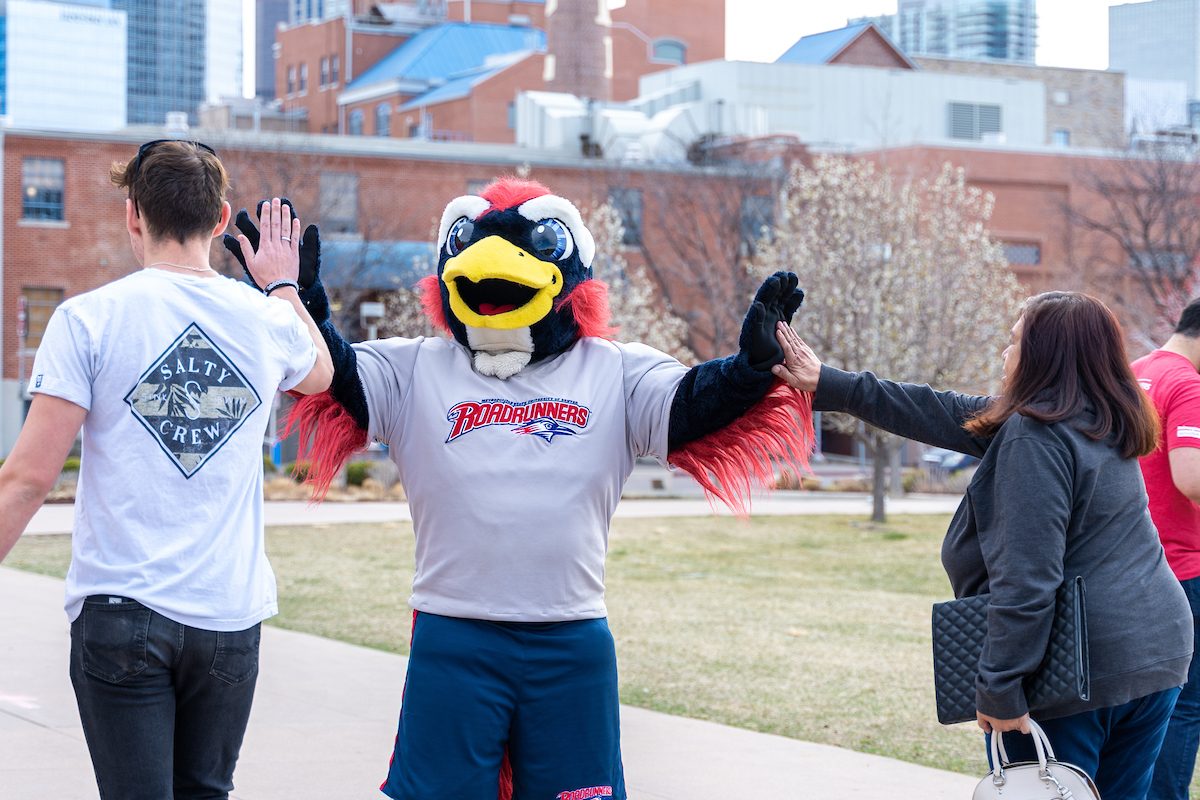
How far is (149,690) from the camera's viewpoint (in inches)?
128

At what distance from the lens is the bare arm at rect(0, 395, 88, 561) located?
10.5ft

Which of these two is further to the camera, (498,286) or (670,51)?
(670,51)

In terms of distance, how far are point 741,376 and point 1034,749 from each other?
3.90 feet

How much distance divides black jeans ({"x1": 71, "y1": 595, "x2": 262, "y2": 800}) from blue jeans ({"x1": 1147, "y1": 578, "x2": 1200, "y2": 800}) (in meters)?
2.89

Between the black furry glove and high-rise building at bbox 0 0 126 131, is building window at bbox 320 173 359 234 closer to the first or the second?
the black furry glove

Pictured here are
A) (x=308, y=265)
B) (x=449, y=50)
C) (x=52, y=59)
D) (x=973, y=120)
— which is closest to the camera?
(x=308, y=265)

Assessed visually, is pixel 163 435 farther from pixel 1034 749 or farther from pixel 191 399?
pixel 1034 749

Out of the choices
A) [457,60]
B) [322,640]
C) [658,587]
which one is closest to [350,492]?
[658,587]

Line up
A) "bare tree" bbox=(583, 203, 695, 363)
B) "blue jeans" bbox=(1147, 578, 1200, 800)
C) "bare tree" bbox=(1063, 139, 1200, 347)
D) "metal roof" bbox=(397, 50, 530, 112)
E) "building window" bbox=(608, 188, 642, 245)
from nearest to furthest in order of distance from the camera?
"blue jeans" bbox=(1147, 578, 1200, 800)
"bare tree" bbox=(583, 203, 695, 363)
"bare tree" bbox=(1063, 139, 1200, 347)
"building window" bbox=(608, 188, 642, 245)
"metal roof" bbox=(397, 50, 530, 112)

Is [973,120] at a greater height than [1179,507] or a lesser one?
greater

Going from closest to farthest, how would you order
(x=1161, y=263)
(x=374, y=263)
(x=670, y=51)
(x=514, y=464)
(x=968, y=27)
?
(x=514, y=464)
(x=374, y=263)
(x=1161, y=263)
(x=670, y=51)
(x=968, y=27)

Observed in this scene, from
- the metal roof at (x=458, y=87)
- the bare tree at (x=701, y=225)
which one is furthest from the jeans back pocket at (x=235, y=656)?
the metal roof at (x=458, y=87)

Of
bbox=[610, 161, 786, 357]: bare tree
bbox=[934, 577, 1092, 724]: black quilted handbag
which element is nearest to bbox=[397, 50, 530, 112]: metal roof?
bbox=[610, 161, 786, 357]: bare tree

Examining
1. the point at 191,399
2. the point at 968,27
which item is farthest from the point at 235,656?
the point at 968,27
